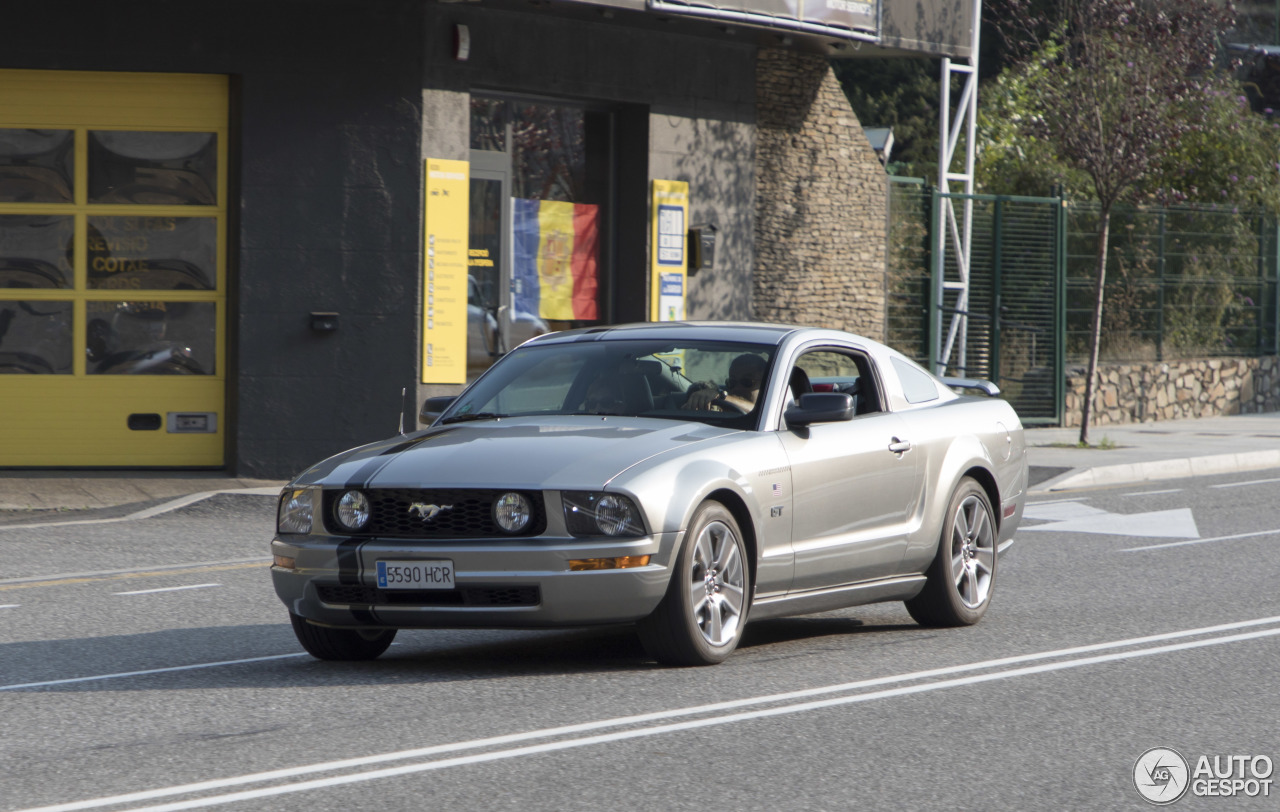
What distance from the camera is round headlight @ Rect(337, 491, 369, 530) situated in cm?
710

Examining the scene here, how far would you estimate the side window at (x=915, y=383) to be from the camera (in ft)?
29.6

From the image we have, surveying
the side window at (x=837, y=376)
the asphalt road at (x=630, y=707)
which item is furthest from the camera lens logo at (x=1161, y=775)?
the side window at (x=837, y=376)

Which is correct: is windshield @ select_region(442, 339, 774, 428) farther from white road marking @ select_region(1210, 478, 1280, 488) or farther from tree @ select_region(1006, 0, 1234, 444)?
tree @ select_region(1006, 0, 1234, 444)

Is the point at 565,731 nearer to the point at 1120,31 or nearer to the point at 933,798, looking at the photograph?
the point at 933,798

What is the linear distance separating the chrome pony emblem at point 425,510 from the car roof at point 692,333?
5.59 ft

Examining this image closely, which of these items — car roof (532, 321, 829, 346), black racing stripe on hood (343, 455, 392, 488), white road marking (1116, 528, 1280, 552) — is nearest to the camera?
black racing stripe on hood (343, 455, 392, 488)

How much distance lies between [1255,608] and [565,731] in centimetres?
477

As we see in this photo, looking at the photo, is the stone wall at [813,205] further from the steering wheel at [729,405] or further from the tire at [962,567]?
the steering wheel at [729,405]

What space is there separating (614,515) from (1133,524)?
7878 mm

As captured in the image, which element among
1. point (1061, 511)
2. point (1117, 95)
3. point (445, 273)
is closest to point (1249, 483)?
point (1061, 511)

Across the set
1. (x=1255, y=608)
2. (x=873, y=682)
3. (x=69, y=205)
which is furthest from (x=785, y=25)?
(x=873, y=682)

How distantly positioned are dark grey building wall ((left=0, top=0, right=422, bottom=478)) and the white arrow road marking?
5.84 meters

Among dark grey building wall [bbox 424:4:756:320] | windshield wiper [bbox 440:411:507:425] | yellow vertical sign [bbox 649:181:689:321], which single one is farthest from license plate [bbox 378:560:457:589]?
yellow vertical sign [bbox 649:181:689:321]

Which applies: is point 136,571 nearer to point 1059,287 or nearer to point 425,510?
point 425,510
